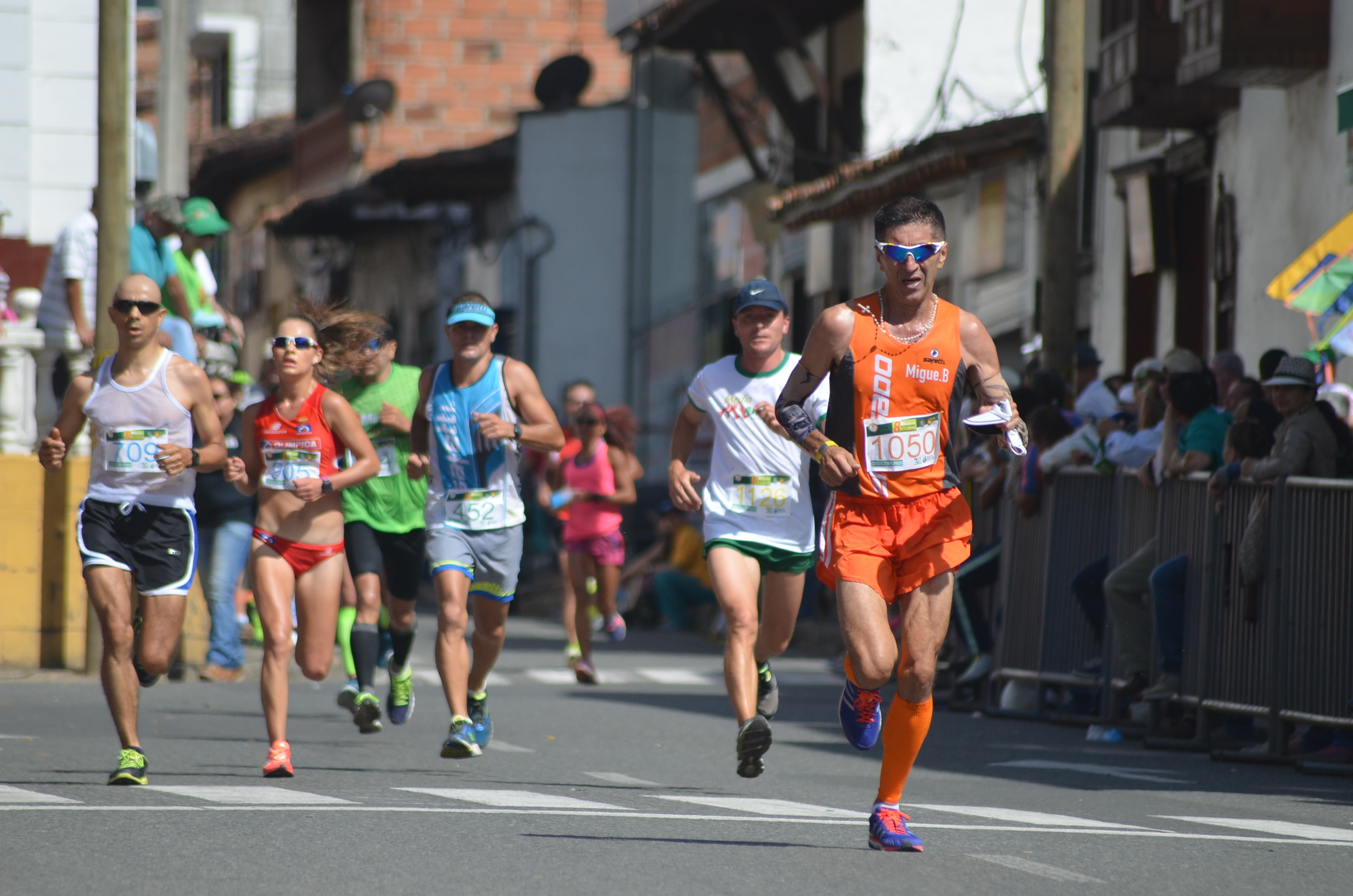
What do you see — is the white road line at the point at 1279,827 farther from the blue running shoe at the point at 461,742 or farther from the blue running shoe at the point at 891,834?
the blue running shoe at the point at 461,742

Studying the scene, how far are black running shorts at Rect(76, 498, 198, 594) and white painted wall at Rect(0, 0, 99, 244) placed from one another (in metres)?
12.2

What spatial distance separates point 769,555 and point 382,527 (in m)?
2.74

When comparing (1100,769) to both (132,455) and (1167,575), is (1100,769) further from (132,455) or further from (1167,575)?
(132,455)

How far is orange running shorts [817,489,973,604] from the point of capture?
7.51 metres

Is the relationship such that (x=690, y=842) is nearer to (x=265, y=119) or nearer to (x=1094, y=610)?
(x=1094, y=610)

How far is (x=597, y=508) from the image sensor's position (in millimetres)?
17141

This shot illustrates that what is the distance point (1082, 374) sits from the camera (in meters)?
16.4

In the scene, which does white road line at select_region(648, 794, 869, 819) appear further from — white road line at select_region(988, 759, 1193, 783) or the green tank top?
the green tank top

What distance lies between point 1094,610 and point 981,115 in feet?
41.8

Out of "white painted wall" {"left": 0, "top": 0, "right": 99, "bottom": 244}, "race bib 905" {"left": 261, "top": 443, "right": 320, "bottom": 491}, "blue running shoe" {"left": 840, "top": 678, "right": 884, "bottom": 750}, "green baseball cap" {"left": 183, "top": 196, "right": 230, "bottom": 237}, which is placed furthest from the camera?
"white painted wall" {"left": 0, "top": 0, "right": 99, "bottom": 244}

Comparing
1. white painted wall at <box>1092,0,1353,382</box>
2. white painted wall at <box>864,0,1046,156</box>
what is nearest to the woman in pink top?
white painted wall at <box>1092,0,1353,382</box>

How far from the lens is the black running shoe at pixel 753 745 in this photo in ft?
27.7

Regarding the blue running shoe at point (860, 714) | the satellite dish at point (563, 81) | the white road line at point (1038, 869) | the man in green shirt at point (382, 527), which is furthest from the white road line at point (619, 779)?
the satellite dish at point (563, 81)

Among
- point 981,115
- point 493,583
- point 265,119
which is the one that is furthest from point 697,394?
point 265,119
